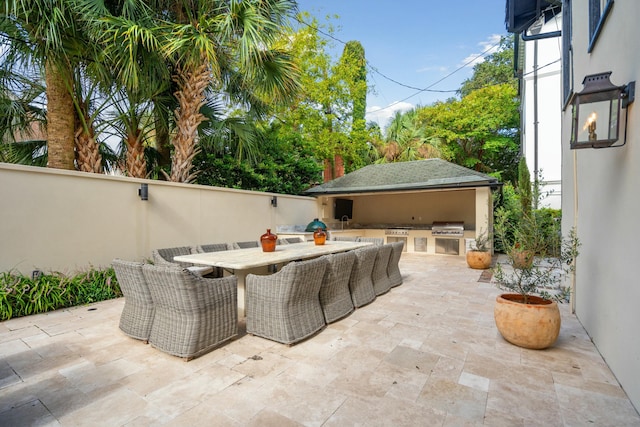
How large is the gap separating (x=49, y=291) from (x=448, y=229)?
928cm

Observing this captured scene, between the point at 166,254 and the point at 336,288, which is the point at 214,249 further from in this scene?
the point at 336,288

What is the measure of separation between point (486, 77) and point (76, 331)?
21190 mm

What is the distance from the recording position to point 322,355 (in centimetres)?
279

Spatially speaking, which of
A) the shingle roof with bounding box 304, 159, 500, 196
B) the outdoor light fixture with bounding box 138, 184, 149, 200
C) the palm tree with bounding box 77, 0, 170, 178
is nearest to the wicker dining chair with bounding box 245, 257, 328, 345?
the outdoor light fixture with bounding box 138, 184, 149, 200

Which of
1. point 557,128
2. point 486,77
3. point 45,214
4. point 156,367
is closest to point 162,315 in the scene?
point 156,367

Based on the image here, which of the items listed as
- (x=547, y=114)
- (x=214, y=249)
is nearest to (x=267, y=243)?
(x=214, y=249)

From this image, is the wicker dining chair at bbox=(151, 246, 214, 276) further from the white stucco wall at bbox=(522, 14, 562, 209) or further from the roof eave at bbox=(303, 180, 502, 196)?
the white stucco wall at bbox=(522, 14, 562, 209)

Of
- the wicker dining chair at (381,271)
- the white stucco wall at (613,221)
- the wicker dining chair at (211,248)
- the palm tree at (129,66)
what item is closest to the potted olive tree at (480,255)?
the wicker dining chair at (381,271)

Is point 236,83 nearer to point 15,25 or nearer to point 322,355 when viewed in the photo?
point 15,25

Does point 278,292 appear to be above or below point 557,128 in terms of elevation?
below

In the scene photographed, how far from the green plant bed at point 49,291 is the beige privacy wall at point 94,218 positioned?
28cm

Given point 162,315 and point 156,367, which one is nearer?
point 156,367

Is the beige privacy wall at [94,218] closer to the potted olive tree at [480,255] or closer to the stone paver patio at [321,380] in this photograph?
the stone paver patio at [321,380]

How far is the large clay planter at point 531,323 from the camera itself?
283 cm
